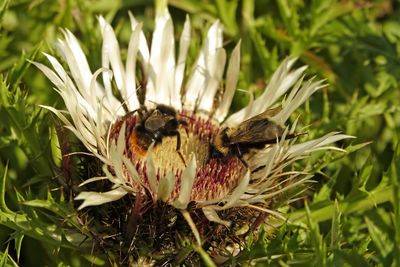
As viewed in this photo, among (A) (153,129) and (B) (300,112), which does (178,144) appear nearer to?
(A) (153,129)

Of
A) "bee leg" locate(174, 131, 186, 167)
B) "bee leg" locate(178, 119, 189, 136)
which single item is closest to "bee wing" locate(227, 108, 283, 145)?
"bee leg" locate(174, 131, 186, 167)

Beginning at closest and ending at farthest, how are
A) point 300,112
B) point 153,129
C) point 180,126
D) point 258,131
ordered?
point 258,131, point 153,129, point 180,126, point 300,112

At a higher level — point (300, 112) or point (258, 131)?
point (258, 131)

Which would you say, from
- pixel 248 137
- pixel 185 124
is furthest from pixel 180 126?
pixel 248 137

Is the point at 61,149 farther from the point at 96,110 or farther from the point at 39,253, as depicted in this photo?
the point at 39,253

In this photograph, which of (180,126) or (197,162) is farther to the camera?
(180,126)

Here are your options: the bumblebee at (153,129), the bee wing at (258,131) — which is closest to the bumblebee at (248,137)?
the bee wing at (258,131)

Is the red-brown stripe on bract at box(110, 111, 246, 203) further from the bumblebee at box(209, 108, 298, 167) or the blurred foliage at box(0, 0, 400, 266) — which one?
the blurred foliage at box(0, 0, 400, 266)
